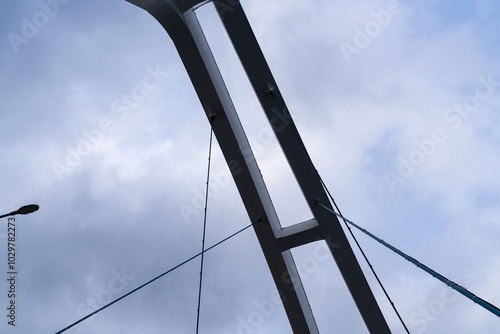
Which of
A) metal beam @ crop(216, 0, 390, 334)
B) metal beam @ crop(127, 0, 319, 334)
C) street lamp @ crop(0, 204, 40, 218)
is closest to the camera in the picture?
street lamp @ crop(0, 204, 40, 218)

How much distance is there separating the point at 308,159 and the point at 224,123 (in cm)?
186

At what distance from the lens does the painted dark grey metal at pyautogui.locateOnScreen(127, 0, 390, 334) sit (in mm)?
7457

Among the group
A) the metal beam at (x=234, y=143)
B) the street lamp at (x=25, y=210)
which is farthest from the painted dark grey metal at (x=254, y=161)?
the street lamp at (x=25, y=210)

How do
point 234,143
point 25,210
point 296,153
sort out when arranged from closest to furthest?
point 25,210, point 296,153, point 234,143

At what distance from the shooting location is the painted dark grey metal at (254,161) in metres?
7.46

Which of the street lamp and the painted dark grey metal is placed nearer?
the street lamp

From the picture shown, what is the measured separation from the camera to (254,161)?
27.7 ft

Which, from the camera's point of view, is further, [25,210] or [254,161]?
[254,161]

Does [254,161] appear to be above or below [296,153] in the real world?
above

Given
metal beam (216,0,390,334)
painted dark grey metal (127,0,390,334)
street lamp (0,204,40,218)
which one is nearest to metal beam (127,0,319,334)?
painted dark grey metal (127,0,390,334)

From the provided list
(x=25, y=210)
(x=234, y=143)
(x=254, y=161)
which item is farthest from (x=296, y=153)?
(x=25, y=210)

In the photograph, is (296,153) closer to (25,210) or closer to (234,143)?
(234,143)

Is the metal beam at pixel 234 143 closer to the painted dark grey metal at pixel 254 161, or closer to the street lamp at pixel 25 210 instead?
the painted dark grey metal at pixel 254 161

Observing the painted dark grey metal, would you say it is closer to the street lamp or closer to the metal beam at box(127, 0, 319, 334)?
the metal beam at box(127, 0, 319, 334)
